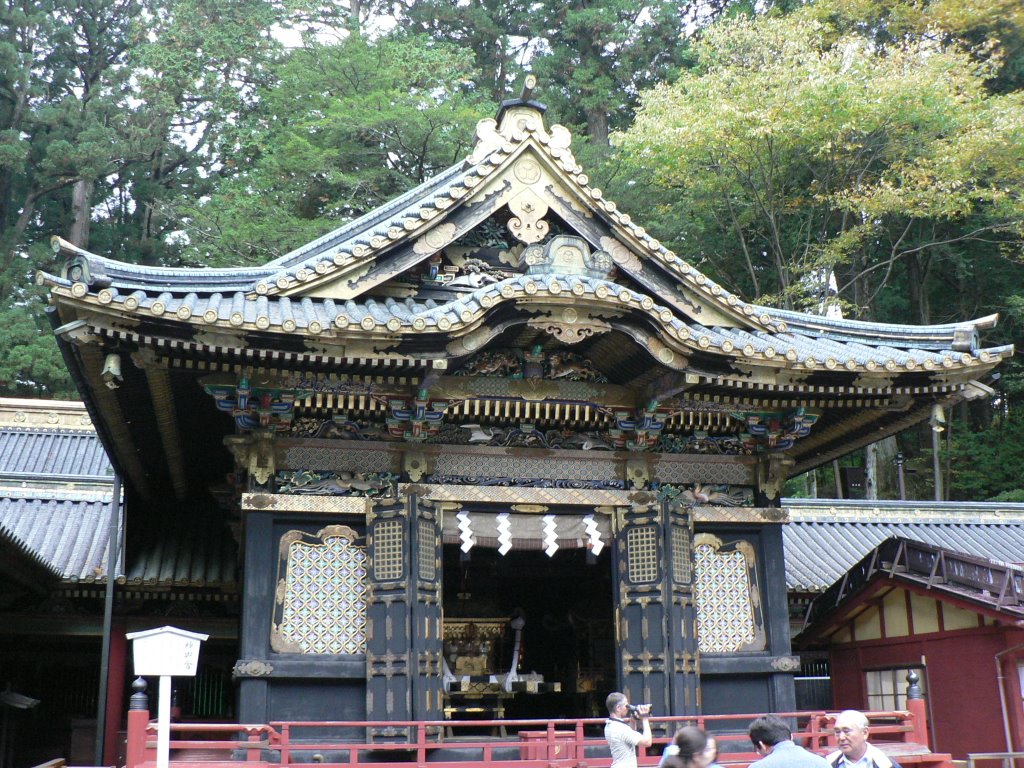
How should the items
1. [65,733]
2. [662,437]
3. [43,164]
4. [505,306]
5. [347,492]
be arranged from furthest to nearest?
[43,164], [65,733], [662,437], [347,492], [505,306]

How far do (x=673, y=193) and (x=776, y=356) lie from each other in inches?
685

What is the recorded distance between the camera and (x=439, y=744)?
29.5 ft

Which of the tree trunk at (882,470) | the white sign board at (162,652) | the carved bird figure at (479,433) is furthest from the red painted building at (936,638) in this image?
the tree trunk at (882,470)

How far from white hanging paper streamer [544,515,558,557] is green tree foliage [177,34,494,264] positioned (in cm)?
1701

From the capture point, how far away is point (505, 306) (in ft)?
31.8

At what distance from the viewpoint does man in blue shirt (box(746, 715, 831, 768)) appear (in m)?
4.60

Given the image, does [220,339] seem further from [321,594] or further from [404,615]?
[404,615]

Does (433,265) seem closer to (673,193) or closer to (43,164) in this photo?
(673,193)

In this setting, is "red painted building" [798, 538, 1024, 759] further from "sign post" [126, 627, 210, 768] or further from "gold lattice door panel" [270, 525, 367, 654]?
"sign post" [126, 627, 210, 768]

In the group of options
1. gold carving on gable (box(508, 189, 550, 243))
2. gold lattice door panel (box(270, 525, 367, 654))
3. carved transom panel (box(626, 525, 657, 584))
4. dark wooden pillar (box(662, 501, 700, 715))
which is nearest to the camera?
gold lattice door panel (box(270, 525, 367, 654))

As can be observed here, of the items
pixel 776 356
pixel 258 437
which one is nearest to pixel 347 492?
pixel 258 437

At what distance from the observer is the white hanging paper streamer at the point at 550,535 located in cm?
1064

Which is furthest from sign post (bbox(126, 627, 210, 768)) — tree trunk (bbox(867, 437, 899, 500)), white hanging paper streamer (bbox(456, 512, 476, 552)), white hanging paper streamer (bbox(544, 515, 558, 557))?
tree trunk (bbox(867, 437, 899, 500))

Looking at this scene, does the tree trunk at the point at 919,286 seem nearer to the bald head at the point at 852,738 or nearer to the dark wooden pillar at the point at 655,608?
the dark wooden pillar at the point at 655,608
